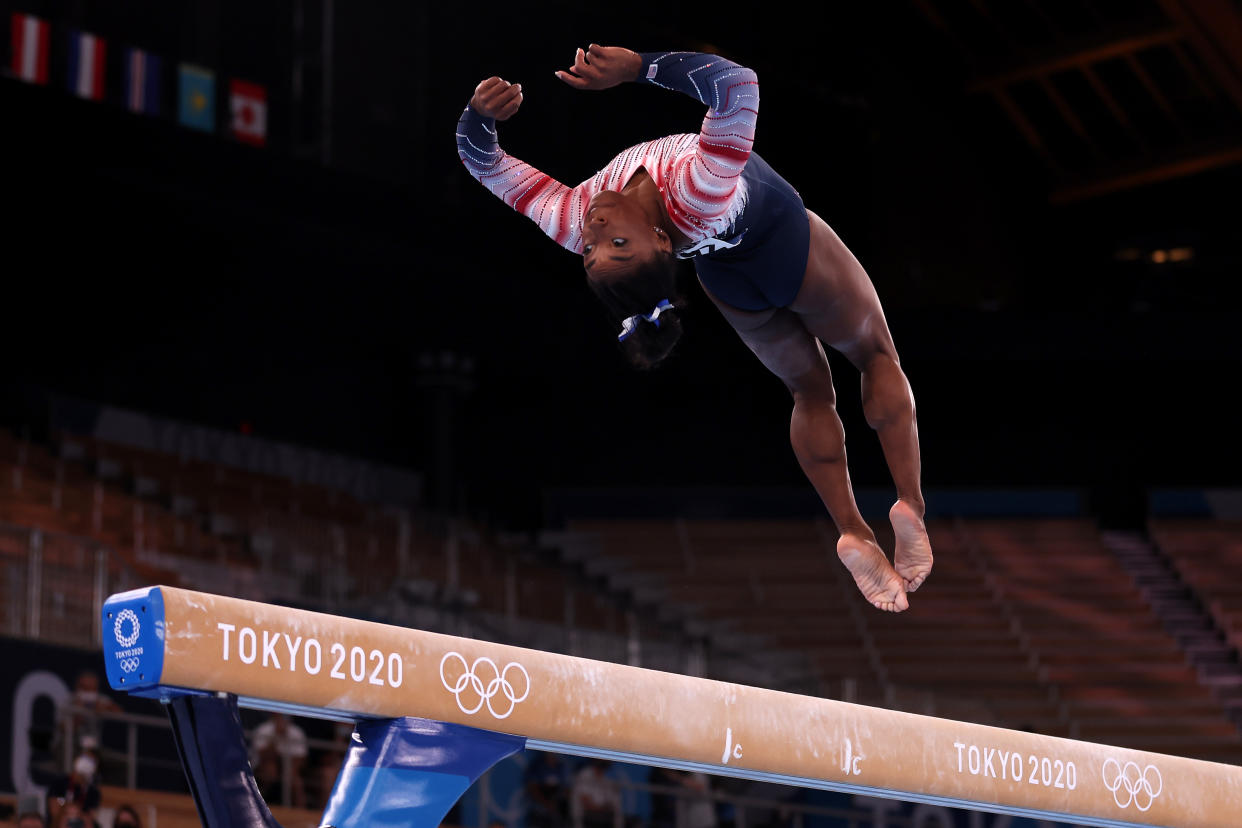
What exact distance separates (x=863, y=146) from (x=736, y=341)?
2.98m

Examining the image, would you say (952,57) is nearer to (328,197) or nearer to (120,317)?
(328,197)

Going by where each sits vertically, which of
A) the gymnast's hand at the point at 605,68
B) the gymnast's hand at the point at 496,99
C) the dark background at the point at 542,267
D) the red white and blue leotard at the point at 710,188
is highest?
the dark background at the point at 542,267

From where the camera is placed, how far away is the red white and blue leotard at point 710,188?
12.1ft

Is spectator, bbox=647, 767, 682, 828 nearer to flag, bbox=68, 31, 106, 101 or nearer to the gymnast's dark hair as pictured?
the gymnast's dark hair

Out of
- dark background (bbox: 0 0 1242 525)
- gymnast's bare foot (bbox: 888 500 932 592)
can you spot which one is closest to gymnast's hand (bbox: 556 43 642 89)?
gymnast's bare foot (bbox: 888 500 932 592)

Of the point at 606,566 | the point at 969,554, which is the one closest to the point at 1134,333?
the point at 969,554

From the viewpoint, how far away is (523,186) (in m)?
4.20

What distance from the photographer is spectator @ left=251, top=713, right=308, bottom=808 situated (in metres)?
8.93

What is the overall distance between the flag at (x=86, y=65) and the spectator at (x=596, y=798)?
6.49m

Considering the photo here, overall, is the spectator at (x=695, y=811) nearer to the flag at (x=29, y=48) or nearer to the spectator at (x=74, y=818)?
the spectator at (x=74, y=818)

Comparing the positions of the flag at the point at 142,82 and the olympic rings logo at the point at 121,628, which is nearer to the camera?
the olympic rings logo at the point at 121,628

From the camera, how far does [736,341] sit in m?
16.0

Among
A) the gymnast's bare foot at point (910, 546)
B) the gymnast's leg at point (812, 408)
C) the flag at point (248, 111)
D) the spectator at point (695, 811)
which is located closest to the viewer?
the gymnast's bare foot at point (910, 546)

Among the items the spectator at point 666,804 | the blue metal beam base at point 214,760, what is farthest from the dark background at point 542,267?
the blue metal beam base at point 214,760
